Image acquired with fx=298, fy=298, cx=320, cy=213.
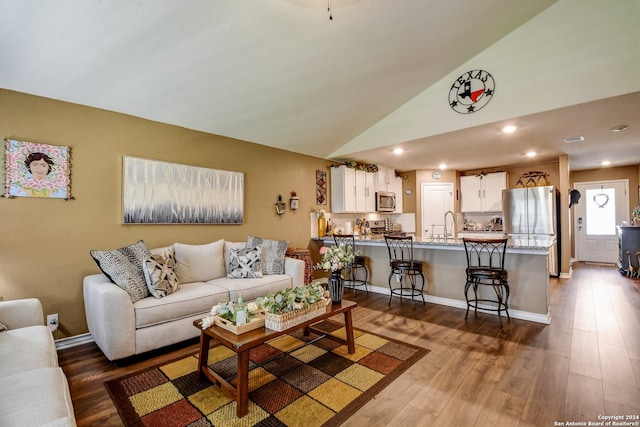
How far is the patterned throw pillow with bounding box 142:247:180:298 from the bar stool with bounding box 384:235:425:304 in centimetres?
278

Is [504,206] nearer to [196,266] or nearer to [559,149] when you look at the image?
[559,149]

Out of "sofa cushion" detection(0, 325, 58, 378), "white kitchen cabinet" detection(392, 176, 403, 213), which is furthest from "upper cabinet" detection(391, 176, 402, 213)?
"sofa cushion" detection(0, 325, 58, 378)

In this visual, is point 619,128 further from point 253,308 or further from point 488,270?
point 253,308

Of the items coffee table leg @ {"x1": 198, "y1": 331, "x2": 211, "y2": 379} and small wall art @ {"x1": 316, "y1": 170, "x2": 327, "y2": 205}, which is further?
small wall art @ {"x1": 316, "y1": 170, "x2": 327, "y2": 205}

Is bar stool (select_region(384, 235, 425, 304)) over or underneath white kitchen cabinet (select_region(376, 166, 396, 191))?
underneath

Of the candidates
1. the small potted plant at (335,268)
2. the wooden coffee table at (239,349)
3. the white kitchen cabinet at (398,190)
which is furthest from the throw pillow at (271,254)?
the white kitchen cabinet at (398,190)

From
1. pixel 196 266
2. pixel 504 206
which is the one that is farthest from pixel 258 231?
pixel 504 206

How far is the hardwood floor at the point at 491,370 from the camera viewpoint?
1851 millimetres

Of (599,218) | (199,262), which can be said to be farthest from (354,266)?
(599,218)

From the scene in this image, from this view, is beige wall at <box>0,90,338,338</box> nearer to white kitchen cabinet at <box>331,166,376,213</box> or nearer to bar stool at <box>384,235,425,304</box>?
white kitchen cabinet at <box>331,166,376,213</box>

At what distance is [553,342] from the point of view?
9.39 ft

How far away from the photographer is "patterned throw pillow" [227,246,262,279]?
12.0ft

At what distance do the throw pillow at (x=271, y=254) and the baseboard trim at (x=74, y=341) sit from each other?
1.88m

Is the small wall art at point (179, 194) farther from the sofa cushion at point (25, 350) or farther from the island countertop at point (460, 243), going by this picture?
the island countertop at point (460, 243)
